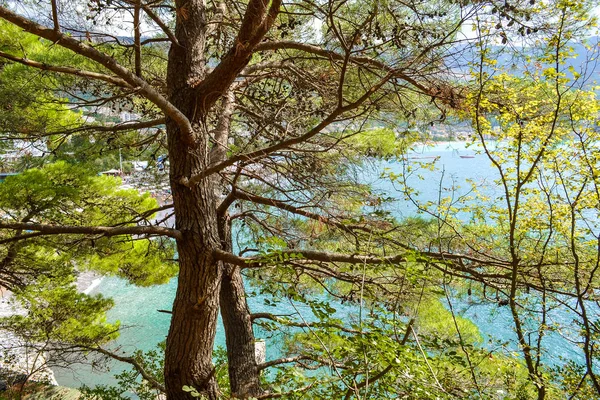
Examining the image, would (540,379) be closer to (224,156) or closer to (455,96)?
(455,96)

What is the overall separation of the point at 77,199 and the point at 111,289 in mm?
8232

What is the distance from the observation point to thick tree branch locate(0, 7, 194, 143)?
4.86 feet

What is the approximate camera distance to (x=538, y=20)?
194cm

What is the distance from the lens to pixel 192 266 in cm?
217

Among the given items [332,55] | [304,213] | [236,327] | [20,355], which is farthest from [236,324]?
[20,355]

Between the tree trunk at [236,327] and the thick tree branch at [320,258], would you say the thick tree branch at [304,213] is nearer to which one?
the thick tree branch at [320,258]

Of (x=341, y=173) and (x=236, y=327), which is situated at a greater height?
(x=341, y=173)

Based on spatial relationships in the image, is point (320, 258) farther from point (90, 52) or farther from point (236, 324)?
point (236, 324)

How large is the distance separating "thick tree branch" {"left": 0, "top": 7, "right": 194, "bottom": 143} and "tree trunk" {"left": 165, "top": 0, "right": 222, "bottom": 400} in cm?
21

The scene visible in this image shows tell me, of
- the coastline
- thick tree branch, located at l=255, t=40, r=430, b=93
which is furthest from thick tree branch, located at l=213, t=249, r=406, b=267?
the coastline

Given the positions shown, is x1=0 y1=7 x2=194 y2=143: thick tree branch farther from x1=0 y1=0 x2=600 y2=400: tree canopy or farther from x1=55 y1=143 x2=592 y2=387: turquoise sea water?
x1=55 y1=143 x2=592 y2=387: turquoise sea water

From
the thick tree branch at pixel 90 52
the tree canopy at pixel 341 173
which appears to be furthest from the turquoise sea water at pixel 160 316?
the thick tree branch at pixel 90 52

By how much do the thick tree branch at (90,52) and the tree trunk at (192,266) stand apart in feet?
Result: 0.69

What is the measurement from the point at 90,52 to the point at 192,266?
115cm
